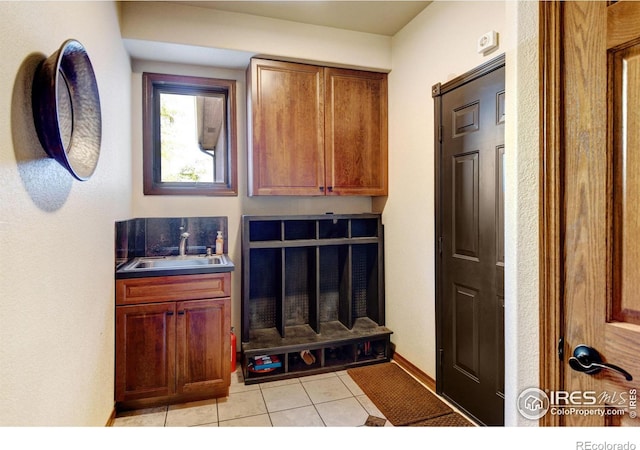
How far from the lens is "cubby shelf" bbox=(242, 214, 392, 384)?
2.78m

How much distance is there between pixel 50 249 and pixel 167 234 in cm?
161

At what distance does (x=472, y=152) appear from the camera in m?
2.17

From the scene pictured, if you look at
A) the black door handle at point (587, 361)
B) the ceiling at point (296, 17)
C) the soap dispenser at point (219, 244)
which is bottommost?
the black door handle at point (587, 361)

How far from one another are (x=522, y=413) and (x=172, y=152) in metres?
2.86

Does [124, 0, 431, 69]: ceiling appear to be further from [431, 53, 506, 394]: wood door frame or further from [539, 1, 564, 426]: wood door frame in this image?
[539, 1, 564, 426]: wood door frame

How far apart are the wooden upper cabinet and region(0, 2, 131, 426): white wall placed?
3.39ft

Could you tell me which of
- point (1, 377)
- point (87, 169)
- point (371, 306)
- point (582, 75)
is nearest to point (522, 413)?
point (582, 75)

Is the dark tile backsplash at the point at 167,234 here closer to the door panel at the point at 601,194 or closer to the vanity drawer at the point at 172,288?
the vanity drawer at the point at 172,288

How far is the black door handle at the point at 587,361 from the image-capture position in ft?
2.98

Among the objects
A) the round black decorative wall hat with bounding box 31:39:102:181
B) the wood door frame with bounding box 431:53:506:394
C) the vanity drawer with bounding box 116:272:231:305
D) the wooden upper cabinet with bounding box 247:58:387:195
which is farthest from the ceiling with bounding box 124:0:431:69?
the vanity drawer with bounding box 116:272:231:305

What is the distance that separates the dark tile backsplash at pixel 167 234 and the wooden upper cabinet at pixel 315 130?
51cm

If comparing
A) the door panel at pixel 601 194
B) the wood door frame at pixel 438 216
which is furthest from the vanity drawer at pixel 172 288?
the door panel at pixel 601 194

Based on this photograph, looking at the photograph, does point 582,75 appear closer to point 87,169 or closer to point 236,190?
point 87,169
